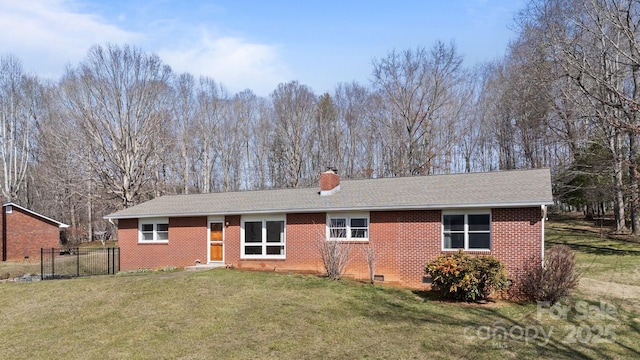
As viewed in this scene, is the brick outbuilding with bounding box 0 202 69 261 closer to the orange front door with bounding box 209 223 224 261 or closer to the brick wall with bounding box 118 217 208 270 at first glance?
the brick wall with bounding box 118 217 208 270

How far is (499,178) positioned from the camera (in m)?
16.4

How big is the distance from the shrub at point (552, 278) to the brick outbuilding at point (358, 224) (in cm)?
72

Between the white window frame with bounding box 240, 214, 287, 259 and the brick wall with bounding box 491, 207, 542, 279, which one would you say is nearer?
the brick wall with bounding box 491, 207, 542, 279

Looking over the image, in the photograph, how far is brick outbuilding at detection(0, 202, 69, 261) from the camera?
1103 inches

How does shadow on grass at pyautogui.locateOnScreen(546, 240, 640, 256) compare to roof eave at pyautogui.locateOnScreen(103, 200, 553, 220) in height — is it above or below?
below

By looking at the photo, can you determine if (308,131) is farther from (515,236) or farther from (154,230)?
(515,236)

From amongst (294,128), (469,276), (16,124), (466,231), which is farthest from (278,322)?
(16,124)

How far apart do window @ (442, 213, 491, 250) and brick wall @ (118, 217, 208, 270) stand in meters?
9.95

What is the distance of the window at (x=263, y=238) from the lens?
17.6 metres

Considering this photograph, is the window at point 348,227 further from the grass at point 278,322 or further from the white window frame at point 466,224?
the white window frame at point 466,224

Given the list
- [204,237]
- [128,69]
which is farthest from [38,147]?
[204,237]

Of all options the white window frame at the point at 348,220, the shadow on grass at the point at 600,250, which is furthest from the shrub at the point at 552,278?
the shadow on grass at the point at 600,250

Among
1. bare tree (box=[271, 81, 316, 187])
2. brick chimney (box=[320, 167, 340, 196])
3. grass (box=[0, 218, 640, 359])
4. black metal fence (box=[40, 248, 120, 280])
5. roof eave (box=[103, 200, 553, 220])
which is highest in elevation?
bare tree (box=[271, 81, 316, 187])

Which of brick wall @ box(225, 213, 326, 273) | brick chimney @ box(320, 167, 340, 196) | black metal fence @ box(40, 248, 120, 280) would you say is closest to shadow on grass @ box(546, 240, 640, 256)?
brick chimney @ box(320, 167, 340, 196)
